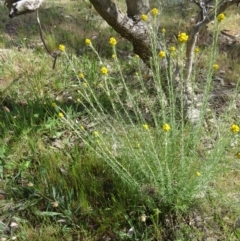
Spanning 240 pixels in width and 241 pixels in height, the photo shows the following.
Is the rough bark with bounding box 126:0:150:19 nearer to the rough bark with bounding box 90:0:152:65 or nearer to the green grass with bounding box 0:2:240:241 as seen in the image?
the rough bark with bounding box 90:0:152:65

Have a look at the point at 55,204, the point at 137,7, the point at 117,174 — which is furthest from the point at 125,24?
the point at 55,204

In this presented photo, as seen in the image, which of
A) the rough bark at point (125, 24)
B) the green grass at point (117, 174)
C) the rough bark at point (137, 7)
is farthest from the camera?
the rough bark at point (137, 7)

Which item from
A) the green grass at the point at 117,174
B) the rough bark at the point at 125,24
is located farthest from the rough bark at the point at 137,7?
the green grass at the point at 117,174

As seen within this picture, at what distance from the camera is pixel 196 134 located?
2.09 meters

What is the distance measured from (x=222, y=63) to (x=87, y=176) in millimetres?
2804

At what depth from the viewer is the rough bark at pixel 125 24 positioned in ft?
9.87

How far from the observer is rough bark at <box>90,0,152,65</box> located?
118 inches

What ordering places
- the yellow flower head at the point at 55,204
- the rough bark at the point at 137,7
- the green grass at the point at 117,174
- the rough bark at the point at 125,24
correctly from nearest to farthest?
1. the green grass at the point at 117,174
2. the yellow flower head at the point at 55,204
3. the rough bark at the point at 125,24
4. the rough bark at the point at 137,7

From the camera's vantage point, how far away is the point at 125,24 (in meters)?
3.15

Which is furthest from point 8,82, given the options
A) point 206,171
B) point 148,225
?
point 206,171

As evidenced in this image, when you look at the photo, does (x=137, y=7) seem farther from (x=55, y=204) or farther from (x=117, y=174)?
(x=55, y=204)

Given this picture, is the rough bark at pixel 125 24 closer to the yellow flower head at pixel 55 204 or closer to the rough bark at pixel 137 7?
the rough bark at pixel 137 7

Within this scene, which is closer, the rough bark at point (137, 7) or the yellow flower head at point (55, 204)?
the yellow flower head at point (55, 204)

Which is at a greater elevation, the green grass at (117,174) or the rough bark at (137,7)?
the rough bark at (137,7)
